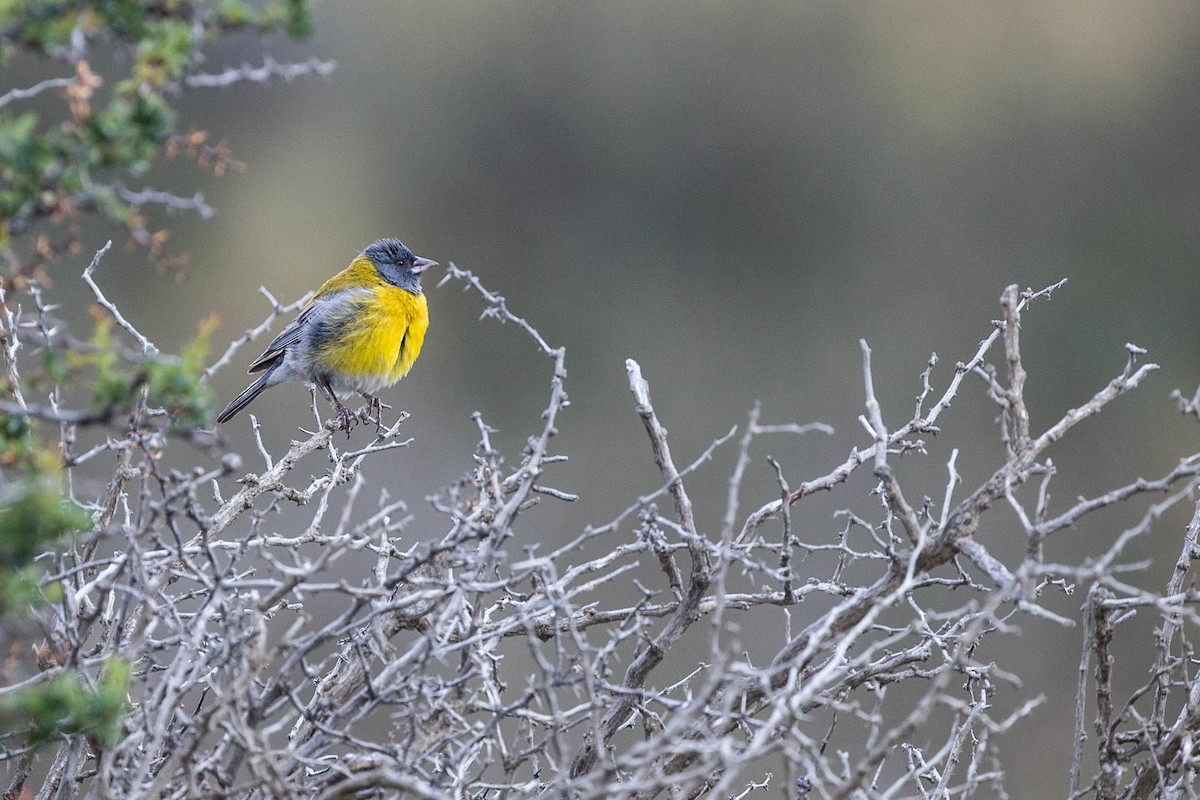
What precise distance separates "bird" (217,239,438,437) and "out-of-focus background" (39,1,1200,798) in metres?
5.56

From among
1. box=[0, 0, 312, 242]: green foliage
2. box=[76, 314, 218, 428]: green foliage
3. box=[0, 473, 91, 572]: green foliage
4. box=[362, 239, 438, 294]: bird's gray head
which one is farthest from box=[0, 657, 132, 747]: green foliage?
box=[362, 239, 438, 294]: bird's gray head

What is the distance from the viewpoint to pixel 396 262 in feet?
22.6

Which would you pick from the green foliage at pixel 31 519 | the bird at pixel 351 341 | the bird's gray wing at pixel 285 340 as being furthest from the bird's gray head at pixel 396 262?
the green foliage at pixel 31 519

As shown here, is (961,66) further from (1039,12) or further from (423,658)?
(423,658)

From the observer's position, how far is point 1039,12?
54.1 ft

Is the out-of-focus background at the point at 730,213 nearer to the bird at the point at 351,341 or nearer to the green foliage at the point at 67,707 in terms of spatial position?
the bird at the point at 351,341

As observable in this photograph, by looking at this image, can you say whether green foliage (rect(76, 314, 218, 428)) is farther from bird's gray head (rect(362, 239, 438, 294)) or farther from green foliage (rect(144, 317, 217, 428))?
bird's gray head (rect(362, 239, 438, 294))

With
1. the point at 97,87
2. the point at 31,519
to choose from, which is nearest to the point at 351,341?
the point at 97,87

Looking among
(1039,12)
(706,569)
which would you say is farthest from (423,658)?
(1039,12)

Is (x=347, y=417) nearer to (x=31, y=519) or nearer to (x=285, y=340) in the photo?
(x=285, y=340)

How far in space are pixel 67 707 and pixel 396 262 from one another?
4.92 m

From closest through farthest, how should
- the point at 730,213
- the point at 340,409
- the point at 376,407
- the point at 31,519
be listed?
1. the point at 31,519
2. the point at 340,409
3. the point at 376,407
4. the point at 730,213

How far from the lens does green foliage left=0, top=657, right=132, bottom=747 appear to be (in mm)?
2082

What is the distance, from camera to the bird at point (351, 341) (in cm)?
643
